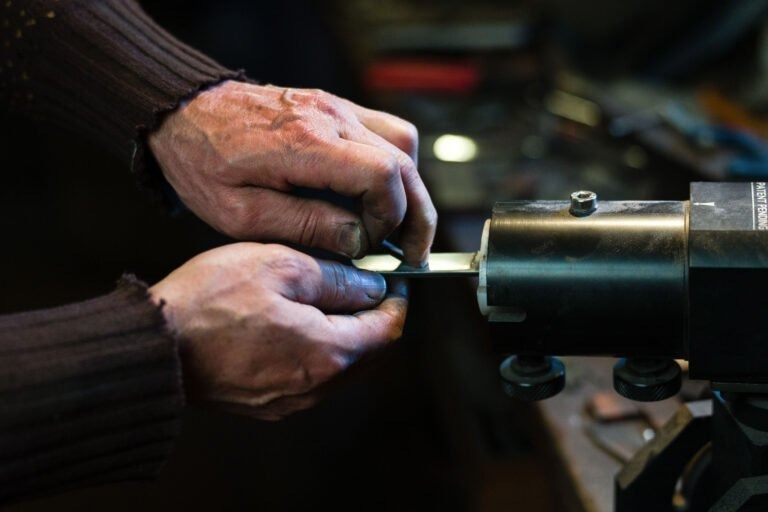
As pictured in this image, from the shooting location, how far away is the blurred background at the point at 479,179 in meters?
1.61

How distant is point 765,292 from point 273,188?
0.43m

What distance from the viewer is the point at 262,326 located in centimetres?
74

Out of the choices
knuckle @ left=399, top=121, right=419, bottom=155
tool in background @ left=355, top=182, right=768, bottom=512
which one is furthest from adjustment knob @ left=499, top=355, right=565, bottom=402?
knuckle @ left=399, top=121, right=419, bottom=155

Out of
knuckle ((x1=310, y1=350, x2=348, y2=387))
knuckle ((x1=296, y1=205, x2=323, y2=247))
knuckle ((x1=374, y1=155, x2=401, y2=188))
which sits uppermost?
knuckle ((x1=374, y1=155, x2=401, y2=188))

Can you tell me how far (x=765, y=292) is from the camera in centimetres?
66

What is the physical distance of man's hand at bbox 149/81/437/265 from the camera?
80 centimetres

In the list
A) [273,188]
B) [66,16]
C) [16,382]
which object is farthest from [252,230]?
[66,16]

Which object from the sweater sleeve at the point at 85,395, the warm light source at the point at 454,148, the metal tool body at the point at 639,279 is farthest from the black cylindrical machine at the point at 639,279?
the warm light source at the point at 454,148

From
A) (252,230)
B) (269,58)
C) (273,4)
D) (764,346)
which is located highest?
(273,4)

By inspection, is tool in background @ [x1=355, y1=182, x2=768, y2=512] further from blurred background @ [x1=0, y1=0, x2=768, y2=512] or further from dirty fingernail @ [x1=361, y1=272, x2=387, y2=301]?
blurred background @ [x1=0, y1=0, x2=768, y2=512]

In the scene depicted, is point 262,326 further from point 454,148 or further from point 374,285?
point 454,148

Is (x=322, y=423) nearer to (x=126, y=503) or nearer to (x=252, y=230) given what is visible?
(x=126, y=503)

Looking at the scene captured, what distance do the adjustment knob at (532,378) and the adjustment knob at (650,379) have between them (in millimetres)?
55

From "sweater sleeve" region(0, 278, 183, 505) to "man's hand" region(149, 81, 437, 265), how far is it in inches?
6.3
